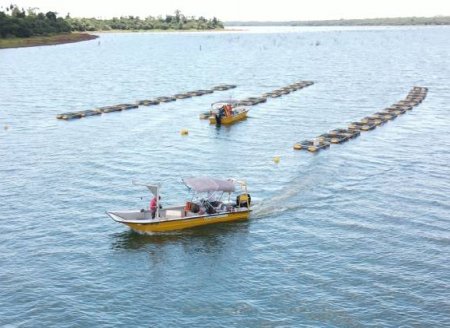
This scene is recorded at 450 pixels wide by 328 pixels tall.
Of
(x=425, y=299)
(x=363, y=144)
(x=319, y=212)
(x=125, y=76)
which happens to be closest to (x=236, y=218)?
(x=319, y=212)

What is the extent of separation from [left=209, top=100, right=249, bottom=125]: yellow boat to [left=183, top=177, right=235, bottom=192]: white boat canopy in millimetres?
44859

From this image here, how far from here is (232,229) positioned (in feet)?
187

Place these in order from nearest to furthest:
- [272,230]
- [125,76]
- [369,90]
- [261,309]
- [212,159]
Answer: [261,309]
[272,230]
[212,159]
[369,90]
[125,76]

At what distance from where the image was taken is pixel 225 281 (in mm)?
46219

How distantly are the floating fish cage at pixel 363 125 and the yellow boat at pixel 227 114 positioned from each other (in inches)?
779

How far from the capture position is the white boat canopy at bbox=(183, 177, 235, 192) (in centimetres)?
5662

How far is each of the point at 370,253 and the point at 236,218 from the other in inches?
565

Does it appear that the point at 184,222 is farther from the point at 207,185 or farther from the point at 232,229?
the point at 232,229

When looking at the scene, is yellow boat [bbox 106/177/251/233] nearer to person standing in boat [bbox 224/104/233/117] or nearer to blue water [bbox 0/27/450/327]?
blue water [bbox 0/27/450/327]

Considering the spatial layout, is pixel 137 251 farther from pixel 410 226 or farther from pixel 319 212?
pixel 410 226

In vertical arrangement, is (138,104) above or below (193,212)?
below

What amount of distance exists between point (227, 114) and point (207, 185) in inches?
1887

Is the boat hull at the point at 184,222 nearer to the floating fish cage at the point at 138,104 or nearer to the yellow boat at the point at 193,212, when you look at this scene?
the yellow boat at the point at 193,212

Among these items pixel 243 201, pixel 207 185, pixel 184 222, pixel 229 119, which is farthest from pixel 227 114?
pixel 184 222
